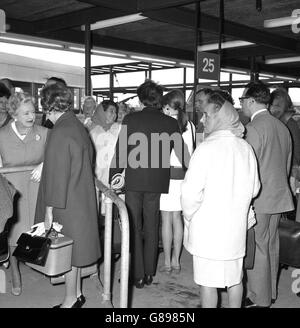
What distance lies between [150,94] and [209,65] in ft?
12.6

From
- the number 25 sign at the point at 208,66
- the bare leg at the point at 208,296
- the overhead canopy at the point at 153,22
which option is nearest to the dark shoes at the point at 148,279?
the bare leg at the point at 208,296

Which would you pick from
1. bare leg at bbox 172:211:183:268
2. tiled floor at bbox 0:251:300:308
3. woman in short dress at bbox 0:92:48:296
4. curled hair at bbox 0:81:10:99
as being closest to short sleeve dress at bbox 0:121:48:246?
woman in short dress at bbox 0:92:48:296

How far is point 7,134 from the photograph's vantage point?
10.6 feet

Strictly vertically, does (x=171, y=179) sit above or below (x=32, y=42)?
below

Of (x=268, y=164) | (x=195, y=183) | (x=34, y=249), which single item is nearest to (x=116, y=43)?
(x=268, y=164)

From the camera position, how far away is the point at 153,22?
8820 mm

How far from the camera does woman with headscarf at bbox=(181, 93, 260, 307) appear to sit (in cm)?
234

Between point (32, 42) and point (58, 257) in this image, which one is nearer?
point (58, 257)

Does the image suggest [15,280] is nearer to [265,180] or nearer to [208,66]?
[265,180]

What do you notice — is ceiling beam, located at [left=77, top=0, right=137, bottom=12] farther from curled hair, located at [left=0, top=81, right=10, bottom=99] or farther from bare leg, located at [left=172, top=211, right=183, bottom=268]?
bare leg, located at [left=172, top=211, right=183, bottom=268]

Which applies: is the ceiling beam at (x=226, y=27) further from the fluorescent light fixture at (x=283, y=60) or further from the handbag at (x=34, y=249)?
the handbag at (x=34, y=249)

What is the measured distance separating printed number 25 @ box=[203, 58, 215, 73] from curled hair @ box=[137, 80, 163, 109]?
11.8 feet

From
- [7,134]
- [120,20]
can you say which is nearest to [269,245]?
[7,134]

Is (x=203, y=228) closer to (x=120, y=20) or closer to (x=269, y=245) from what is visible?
(x=269, y=245)
